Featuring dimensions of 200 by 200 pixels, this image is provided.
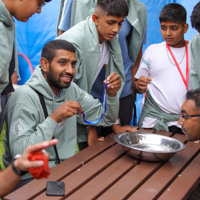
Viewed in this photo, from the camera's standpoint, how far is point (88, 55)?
2.80 meters

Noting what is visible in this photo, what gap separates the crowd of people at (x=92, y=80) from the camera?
6.96 feet

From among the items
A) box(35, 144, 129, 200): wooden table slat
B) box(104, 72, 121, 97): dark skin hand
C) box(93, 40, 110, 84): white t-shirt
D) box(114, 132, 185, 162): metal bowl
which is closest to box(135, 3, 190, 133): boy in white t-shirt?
box(93, 40, 110, 84): white t-shirt

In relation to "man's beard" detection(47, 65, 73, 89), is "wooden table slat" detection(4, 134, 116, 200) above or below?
below

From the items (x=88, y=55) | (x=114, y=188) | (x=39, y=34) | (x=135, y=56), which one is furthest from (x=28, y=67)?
(x=114, y=188)

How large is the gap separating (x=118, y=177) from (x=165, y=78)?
143cm

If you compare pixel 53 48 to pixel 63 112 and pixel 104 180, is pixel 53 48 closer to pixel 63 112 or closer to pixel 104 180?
pixel 63 112

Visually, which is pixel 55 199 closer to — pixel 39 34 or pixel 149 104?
pixel 149 104

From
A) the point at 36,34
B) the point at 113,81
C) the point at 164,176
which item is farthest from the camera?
the point at 36,34

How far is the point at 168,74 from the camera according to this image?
3109 millimetres

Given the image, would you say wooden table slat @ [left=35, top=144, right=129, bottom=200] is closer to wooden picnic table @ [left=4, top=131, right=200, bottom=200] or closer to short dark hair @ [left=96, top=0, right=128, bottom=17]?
wooden picnic table @ [left=4, top=131, right=200, bottom=200]

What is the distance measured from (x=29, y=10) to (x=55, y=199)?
3.59ft

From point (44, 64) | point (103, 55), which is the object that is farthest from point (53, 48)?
point (103, 55)

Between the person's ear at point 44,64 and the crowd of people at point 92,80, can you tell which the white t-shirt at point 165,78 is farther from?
the person's ear at point 44,64

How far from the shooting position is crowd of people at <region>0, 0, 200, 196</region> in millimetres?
2121
